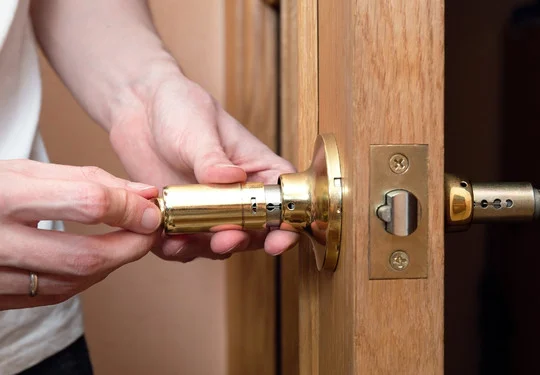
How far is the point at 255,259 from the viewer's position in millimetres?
896

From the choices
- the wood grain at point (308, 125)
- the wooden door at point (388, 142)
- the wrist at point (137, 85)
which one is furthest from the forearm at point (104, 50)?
the wooden door at point (388, 142)

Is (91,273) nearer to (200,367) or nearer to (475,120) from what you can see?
(475,120)

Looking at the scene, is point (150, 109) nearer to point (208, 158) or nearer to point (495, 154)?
point (208, 158)

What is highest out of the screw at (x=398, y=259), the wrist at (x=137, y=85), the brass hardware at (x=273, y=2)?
the brass hardware at (x=273, y=2)

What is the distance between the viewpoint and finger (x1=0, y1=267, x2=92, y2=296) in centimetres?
38

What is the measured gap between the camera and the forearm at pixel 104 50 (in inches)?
21.0

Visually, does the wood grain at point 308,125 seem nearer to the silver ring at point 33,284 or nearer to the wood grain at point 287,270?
the silver ring at point 33,284

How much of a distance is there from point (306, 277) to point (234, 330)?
1.64ft

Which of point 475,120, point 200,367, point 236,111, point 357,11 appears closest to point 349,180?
point 357,11

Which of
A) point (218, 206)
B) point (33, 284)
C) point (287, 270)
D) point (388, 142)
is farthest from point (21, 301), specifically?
point (287, 270)

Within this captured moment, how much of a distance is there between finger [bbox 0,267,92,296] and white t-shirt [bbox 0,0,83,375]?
0.12m

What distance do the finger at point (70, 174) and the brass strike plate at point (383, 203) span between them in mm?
134

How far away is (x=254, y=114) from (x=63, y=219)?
549mm

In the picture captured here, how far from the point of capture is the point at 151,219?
0.37 meters
